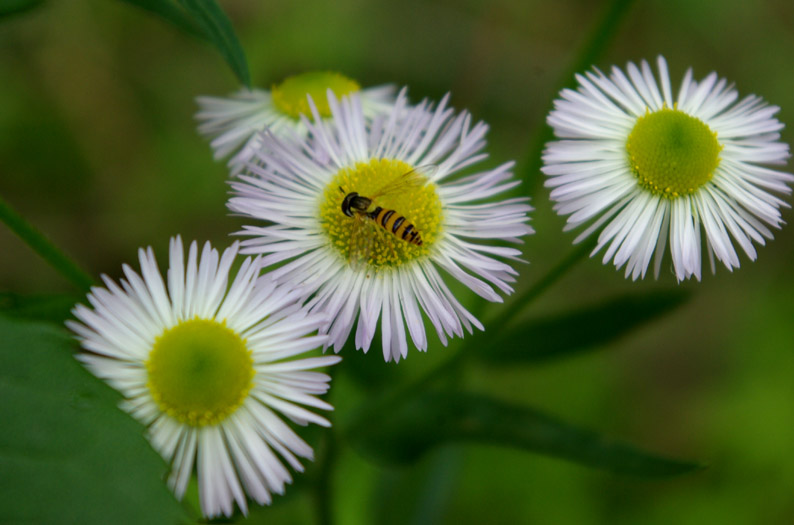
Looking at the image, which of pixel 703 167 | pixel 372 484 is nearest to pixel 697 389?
pixel 372 484

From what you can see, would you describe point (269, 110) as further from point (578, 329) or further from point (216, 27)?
point (578, 329)

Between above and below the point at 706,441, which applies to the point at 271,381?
below

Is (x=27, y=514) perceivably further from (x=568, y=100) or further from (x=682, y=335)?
(x=682, y=335)

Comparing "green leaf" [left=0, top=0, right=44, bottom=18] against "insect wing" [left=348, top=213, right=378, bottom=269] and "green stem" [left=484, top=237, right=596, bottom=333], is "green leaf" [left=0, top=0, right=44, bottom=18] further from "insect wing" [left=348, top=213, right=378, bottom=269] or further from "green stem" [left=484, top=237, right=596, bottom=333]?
"green stem" [left=484, top=237, right=596, bottom=333]

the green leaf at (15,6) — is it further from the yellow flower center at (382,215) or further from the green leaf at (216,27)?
the yellow flower center at (382,215)

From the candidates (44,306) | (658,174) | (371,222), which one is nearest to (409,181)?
(371,222)
